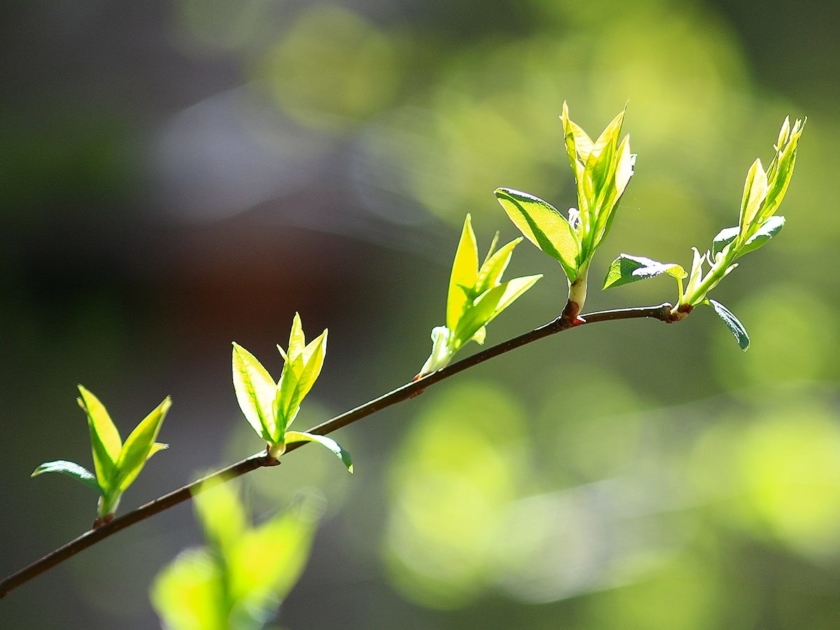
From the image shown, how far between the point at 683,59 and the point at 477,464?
58 centimetres

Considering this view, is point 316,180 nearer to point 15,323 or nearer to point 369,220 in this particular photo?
point 369,220

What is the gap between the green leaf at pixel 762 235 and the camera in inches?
7.0

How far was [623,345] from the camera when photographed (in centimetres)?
125

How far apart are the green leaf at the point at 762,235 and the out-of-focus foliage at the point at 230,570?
122 millimetres

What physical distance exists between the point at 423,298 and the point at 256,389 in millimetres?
1391

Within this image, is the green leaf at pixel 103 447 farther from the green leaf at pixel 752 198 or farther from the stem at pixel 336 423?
the green leaf at pixel 752 198

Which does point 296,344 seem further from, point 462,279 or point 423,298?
point 423,298

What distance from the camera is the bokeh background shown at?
2.76ft

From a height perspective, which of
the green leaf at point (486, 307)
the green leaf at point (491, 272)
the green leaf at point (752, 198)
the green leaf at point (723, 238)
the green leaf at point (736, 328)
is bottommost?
the green leaf at point (736, 328)

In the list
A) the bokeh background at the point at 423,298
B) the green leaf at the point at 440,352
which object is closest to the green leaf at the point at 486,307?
the green leaf at the point at 440,352

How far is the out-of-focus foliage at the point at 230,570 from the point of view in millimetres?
181

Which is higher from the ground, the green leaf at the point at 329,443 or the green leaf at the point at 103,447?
the green leaf at the point at 103,447

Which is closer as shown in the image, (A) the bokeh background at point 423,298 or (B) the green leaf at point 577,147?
(B) the green leaf at point 577,147

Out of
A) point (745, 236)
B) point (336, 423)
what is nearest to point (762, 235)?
point (745, 236)
